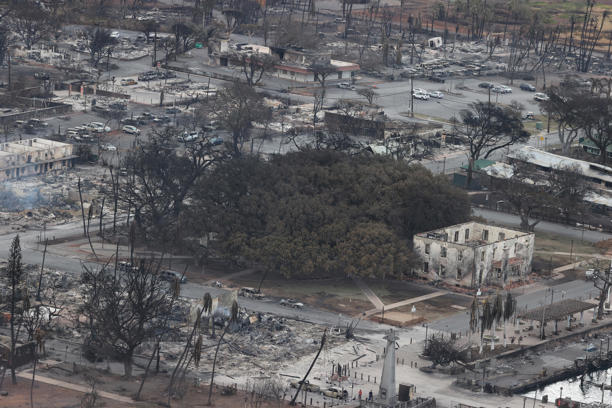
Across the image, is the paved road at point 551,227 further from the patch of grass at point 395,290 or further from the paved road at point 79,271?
the paved road at point 79,271

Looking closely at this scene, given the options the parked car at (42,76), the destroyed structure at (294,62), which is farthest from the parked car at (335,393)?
the destroyed structure at (294,62)

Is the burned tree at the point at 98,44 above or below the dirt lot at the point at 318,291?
above

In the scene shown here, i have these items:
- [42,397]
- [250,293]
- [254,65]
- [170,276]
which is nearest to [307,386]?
[42,397]

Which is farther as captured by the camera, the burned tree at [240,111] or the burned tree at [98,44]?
the burned tree at [98,44]

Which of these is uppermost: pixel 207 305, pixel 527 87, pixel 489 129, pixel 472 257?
pixel 489 129

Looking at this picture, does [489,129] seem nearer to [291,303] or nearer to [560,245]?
[560,245]

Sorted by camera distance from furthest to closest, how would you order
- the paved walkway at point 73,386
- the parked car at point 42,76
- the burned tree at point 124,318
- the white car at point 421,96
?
the white car at point 421,96
the parked car at point 42,76
the burned tree at point 124,318
the paved walkway at point 73,386

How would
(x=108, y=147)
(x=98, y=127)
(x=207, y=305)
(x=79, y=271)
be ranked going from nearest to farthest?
1. (x=207, y=305)
2. (x=79, y=271)
3. (x=108, y=147)
4. (x=98, y=127)

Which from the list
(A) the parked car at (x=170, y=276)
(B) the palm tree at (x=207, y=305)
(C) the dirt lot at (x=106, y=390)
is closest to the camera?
(C) the dirt lot at (x=106, y=390)
